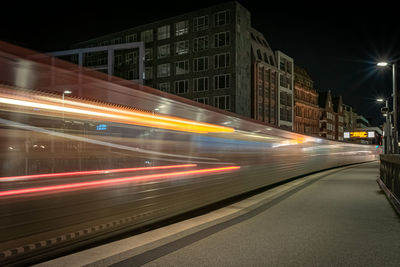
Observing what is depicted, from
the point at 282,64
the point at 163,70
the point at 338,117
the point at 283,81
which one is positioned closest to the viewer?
the point at 163,70

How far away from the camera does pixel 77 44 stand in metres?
50.1

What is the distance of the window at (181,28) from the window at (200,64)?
3376 mm

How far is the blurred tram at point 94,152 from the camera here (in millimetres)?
4586

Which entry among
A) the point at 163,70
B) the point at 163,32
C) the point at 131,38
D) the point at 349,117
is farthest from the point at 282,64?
the point at 349,117

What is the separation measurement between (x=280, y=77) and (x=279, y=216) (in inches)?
1825

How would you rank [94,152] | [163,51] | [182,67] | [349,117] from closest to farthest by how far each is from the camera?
1. [94,152]
2. [182,67]
3. [163,51]
4. [349,117]

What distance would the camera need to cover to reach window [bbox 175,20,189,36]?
144 feet

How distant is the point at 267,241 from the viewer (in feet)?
18.9

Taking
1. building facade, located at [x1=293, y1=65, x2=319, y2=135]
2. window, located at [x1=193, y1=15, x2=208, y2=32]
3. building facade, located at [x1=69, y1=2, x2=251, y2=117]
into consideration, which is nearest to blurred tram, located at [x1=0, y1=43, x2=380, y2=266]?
building facade, located at [x1=69, y1=2, x2=251, y2=117]

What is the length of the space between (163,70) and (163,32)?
425 centimetres

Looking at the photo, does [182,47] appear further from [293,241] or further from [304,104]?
[293,241]

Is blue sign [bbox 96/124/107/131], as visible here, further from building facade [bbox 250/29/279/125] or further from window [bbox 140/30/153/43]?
window [bbox 140/30/153/43]

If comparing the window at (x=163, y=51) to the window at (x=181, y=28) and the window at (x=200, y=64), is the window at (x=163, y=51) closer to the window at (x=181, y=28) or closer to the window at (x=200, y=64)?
the window at (x=181, y=28)

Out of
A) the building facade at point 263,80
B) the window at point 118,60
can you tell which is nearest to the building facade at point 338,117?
the building facade at point 263,80
